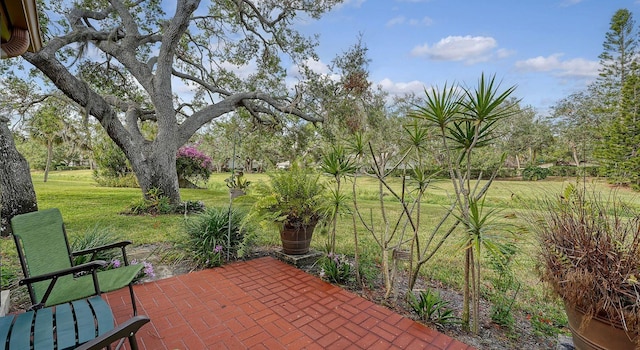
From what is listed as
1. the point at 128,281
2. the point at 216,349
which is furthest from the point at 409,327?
the point at 128,281

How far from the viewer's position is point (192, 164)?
14.0m

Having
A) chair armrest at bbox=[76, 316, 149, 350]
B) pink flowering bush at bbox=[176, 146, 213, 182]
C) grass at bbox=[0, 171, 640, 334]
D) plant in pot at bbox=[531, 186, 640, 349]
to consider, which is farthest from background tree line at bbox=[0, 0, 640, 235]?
chair armrest at bbox=[76, 316, 149, 350]

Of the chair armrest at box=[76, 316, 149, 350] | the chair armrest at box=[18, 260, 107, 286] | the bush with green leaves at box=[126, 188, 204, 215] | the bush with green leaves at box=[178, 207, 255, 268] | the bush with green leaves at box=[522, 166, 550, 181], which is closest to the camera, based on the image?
the chair armrest at box=[76, 316, 149, 350]

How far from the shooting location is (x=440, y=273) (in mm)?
4098

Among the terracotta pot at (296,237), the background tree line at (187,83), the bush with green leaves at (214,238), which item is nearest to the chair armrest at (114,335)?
the bush with green leaves at (214,238)

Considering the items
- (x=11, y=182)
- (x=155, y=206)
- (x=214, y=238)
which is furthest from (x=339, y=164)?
(x=155, y=206)

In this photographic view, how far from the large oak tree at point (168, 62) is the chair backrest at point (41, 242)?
5040mm

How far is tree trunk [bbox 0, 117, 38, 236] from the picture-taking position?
4953 mm

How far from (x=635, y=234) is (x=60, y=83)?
901cm

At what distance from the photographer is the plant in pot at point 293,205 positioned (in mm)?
3820

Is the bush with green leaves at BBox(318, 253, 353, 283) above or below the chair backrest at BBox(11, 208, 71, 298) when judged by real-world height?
below

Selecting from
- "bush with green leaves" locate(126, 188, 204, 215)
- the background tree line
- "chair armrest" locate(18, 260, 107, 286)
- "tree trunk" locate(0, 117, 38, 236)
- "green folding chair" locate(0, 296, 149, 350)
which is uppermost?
the background tree line

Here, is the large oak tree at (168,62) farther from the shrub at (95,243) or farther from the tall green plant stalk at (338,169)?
the tall green plant stalk at (338,169)

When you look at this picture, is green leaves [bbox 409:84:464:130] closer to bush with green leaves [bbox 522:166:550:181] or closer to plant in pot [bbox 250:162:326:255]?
plant in pot [bbox 250:162:326:255]
